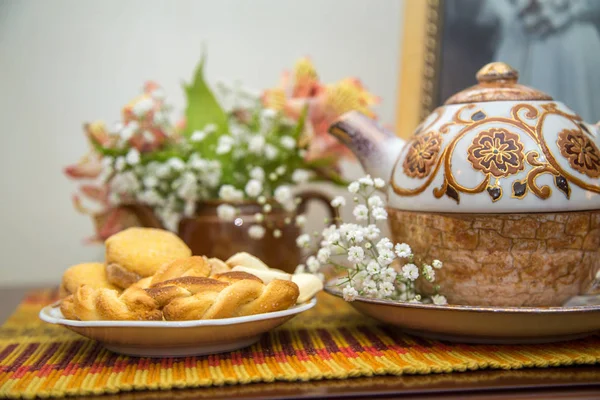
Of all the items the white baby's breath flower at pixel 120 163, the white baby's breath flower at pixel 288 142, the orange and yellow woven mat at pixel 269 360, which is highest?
the white baby's breath flower at pixel 288 142

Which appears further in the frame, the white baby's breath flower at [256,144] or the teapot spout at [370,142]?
the white baby's breath flower at [256,144]

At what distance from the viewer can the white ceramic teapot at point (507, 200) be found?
0.55 meters

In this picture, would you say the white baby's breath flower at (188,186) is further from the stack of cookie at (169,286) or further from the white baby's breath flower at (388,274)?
the white baby's breath flower at (388,274)

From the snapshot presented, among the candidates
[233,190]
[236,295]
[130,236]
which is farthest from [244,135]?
[236,295]

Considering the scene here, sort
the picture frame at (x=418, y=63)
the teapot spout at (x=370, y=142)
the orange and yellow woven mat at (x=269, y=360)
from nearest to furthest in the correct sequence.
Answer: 1. the orange and yellow woven mat at (x=269, y=360)
2. the teapot spout at (x=370, y=142)
3. the picture frame at (x=418, y=63)

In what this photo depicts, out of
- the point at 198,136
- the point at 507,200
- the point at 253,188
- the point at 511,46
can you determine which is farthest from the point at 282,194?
the point at 511,46

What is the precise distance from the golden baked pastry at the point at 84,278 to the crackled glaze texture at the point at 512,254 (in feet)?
1.08

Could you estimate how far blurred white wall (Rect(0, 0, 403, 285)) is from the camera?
1.13 meters

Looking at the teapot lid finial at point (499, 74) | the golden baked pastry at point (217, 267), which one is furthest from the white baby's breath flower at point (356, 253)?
the teapot lid finial at point (499, 74)

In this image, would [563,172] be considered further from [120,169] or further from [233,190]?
[120,169]

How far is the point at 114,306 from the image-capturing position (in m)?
0.50

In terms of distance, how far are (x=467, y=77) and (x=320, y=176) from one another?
32 cm

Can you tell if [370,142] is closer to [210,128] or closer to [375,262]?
[375,262]

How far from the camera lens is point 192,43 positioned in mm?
1165
